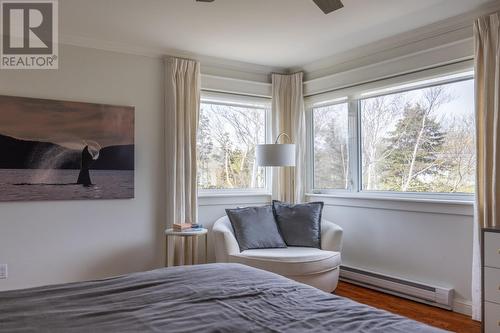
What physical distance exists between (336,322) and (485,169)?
2357 mm

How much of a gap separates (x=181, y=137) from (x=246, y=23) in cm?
138

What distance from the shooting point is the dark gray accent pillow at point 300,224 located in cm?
398

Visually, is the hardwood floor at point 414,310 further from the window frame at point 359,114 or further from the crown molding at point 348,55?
the crown molding at point 348,55

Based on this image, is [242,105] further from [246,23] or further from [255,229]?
[255,229]

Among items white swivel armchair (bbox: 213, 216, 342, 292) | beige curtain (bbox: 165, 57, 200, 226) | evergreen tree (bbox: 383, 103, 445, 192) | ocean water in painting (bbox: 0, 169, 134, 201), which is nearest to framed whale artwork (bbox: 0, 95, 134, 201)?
ocean water in painting (bbox: 0, 169, 134, 201)

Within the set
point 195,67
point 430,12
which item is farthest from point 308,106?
point 430,12

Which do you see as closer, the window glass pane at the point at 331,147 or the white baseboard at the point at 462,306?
the white baseboard at the point at 462,306

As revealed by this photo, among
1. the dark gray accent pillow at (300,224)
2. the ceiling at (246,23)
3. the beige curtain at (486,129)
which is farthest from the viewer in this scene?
the dark gray accent pillow at (300,224)

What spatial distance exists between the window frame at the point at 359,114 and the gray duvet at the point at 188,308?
235 cm

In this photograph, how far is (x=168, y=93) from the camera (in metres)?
Result: 4.16

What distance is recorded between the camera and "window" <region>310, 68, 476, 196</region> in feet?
11.4

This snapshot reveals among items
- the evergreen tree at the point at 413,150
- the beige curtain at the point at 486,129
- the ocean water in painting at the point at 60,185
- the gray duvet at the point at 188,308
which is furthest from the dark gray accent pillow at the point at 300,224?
the gray duvet at the point at 188,308

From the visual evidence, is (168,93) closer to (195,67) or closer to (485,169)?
(195,67)

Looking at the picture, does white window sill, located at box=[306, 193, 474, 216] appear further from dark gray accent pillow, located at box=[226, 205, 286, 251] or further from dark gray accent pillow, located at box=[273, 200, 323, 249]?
dark gray accent pillow, located at box=[226, 205, 286, 251]
